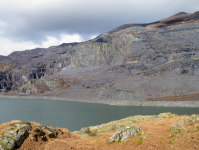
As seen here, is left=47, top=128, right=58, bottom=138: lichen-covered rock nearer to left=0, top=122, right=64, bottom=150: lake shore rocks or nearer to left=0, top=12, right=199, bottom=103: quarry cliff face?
left=0, top=122, right=64, bottom=150: lake shore rocks

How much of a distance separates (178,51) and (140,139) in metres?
92.9

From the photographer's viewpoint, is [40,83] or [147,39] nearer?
[40,83]

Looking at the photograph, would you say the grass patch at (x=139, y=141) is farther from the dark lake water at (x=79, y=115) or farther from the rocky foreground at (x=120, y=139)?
the dark lake water at (x=79, y=115)

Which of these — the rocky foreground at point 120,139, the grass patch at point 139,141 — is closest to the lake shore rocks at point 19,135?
the rocky foreground at point 120,139

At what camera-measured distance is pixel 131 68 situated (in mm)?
84562

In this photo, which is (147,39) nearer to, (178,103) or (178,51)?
(178,51)

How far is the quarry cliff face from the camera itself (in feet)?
197

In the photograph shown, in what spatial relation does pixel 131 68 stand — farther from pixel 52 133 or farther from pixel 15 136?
pixel 15 136

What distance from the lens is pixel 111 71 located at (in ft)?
281

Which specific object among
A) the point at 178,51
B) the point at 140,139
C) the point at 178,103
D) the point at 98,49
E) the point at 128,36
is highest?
the point at 128,36

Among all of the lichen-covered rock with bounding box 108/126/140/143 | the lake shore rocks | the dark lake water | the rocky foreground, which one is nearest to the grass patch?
the rocky foreground

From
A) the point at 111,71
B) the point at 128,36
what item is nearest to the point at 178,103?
the point at 111,71

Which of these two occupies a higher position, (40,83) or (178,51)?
(178,51)

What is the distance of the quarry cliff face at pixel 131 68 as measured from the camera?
6019 centimetres
